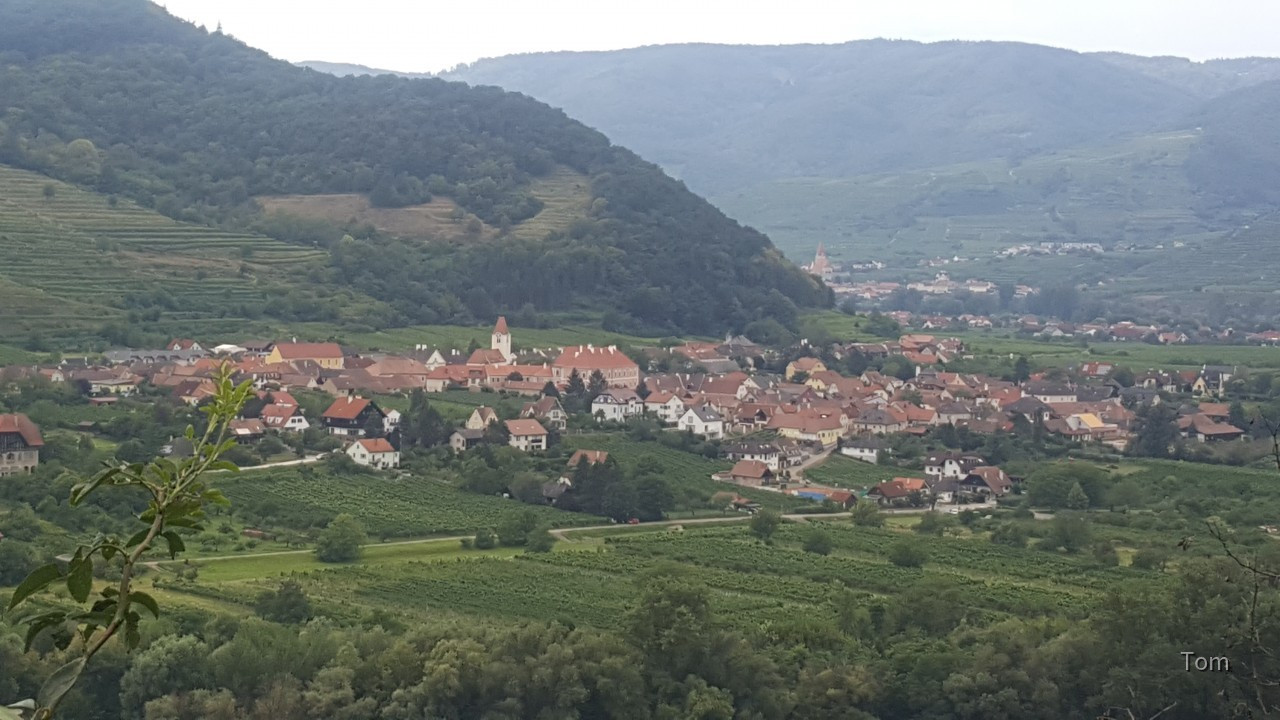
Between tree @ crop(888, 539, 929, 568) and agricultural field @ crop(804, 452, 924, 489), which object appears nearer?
tree @ crop(888, 539, 929, 568)

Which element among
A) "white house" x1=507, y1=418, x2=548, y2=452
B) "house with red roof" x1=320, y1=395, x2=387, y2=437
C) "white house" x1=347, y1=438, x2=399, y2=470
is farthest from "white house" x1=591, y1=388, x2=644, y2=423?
"white house" x1=347, y1=438, x2=399, y2=470

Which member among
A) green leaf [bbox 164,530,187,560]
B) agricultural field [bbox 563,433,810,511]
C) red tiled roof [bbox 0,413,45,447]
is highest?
green leaf [bbox 164,530,187,560]

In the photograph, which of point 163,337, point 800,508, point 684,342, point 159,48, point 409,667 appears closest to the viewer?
point 409,667

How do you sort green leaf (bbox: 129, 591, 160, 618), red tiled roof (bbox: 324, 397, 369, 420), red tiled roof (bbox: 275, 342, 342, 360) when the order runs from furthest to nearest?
red tiled roof (bbox: 275, 342, 342, 360) → red tiled roof (bbox: 324, 397, 369, 420) → green leaf (bbox: 129, 591, 160, 618)

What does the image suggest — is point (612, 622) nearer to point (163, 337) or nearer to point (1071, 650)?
point (1071, 650)

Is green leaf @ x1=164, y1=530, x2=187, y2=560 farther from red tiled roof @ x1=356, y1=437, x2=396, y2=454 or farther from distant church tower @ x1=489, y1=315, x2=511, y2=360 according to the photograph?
distant church tower @ x1=489, y1=315, x2=511, y2=360

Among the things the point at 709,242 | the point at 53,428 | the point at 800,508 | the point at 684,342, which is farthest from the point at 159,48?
the point at 800,508

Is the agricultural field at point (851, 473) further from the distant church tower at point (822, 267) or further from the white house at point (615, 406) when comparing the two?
the distant church tower at point (822, 267)
